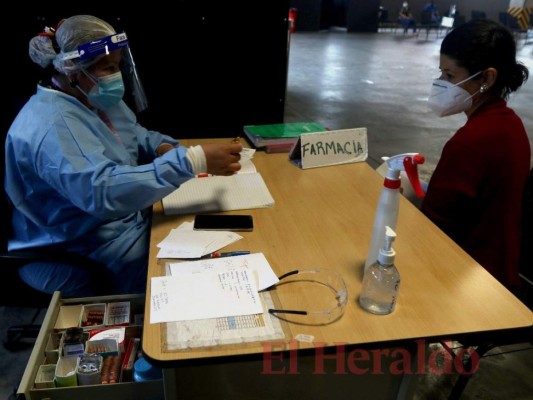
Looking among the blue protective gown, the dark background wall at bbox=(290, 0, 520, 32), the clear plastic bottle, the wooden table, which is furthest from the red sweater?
the dark background wall at bbox=(290, 0, 520, 32)

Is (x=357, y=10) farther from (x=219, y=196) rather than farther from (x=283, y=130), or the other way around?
(x=219, y=196)

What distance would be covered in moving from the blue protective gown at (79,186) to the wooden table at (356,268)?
16 centimetres

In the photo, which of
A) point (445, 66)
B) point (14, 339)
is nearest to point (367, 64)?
point (445, 66)

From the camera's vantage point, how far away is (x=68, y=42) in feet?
4.21

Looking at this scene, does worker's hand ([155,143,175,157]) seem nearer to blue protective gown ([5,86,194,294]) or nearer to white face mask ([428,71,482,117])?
blue protective gown ([5,86,194,294])

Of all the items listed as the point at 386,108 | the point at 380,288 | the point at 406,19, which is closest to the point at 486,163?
the point at 380,288

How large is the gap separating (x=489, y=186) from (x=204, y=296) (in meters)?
0.94

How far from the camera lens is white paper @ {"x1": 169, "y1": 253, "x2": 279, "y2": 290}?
1021mm

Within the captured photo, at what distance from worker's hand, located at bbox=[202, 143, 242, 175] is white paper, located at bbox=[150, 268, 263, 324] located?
348 millimetres

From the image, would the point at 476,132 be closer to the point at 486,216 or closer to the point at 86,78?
the point at 486,216

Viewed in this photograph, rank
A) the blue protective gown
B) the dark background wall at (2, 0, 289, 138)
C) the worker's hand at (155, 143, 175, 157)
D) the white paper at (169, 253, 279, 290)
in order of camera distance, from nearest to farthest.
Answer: the white paper at (169, 253, 279, 290) → the blue protective gown → the worker's hand at (155, 143, 175, 157) → the dark background wall at (2, 0, 289, 138)

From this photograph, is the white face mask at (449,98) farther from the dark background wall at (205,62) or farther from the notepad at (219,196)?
the dark background wall at (205,62)

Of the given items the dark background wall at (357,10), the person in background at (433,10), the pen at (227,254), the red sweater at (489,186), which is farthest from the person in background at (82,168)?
the person in background at (433,10)

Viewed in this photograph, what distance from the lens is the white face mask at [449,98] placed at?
1.48 metres
